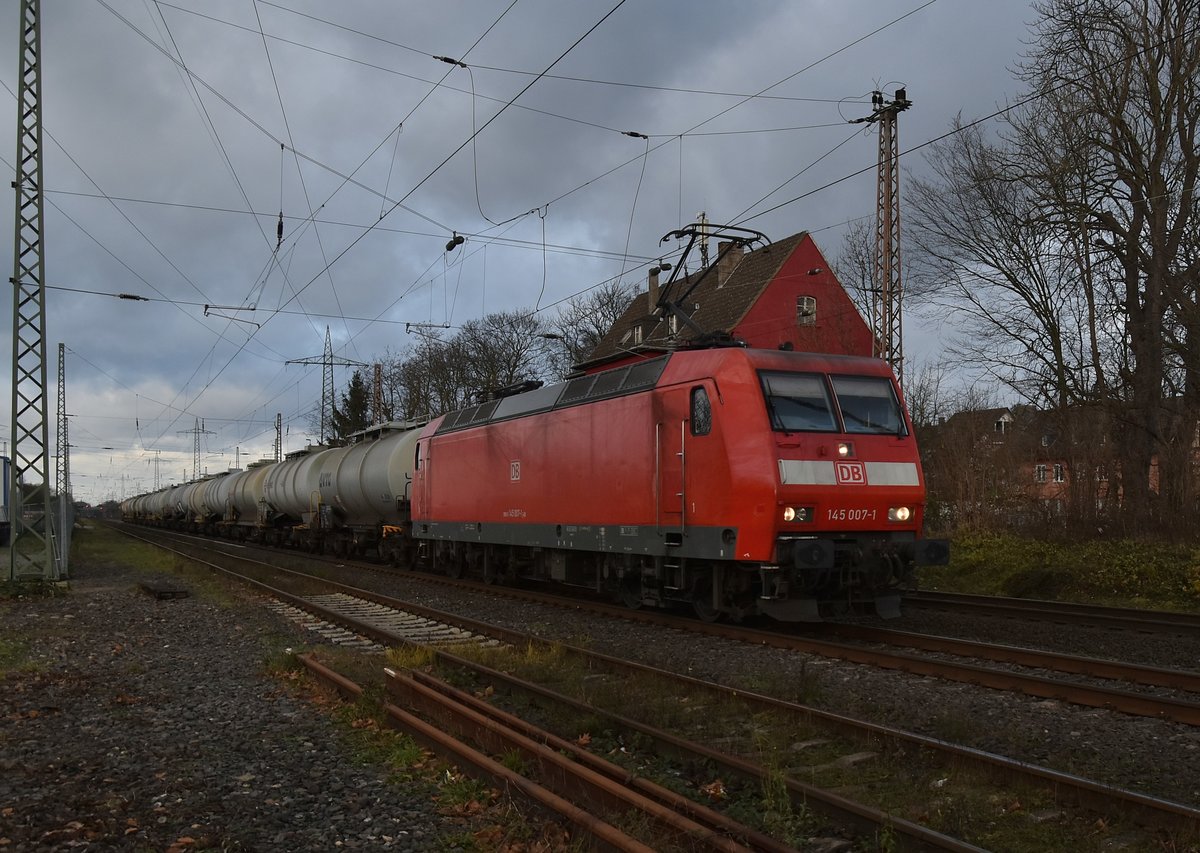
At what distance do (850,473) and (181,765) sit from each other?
7175mm

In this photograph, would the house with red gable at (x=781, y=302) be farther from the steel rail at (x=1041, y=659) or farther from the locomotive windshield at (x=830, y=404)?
the steel rail at (x=1041, y=659)

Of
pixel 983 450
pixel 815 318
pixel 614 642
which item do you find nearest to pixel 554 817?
pixel 614 642

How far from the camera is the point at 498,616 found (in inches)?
515

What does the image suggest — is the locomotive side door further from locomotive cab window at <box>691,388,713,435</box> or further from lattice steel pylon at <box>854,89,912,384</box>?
lattice steel pylon at <box>854,89,912,384</box>

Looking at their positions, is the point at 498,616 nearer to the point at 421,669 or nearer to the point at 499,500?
the point at 499,500

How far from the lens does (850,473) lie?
32.9 feet

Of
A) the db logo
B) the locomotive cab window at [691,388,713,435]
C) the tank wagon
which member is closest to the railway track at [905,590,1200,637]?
the db logo

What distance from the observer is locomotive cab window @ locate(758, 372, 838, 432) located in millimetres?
9914

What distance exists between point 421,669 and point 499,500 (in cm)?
700

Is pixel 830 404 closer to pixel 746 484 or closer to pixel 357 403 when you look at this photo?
pixel 746 484

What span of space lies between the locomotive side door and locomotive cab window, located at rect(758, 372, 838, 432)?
1.12m

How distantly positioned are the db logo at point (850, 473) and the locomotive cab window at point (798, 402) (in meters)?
0.45

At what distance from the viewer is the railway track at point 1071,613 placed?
1052 cm

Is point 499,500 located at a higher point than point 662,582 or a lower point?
higher
